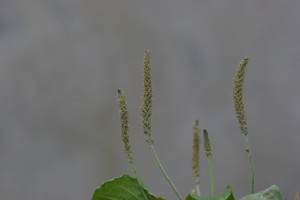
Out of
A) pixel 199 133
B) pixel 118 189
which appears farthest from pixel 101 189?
pixel 199 133

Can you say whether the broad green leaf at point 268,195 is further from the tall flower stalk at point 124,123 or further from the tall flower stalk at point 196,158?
the tall flower stalk at point 124,123

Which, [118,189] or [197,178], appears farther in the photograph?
[118,189]

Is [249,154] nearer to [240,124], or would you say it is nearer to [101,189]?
[240,124]

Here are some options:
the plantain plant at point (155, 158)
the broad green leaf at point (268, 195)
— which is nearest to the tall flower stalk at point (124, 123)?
the plantain plant at point (155, 158)

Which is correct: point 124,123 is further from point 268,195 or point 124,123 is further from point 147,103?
point 268,195

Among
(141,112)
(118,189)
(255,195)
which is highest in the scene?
(141,112)

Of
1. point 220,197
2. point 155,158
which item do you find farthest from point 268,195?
point 155,158
